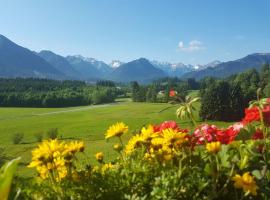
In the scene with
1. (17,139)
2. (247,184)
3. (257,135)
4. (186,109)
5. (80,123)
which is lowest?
(80,123)

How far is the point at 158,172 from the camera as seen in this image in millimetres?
3193

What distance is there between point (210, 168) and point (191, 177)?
5.8 inches

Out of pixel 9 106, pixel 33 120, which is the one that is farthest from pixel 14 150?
pixel 9 106

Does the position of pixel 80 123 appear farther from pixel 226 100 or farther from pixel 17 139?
pixel 226 100

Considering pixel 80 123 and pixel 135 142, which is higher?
pixel 135 142

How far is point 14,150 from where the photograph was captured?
70.4 metres

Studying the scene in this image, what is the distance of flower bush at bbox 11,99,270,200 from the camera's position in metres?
2.91

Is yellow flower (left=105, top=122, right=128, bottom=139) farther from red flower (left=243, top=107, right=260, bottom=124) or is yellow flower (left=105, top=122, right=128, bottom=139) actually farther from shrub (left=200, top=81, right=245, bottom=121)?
shrub (left=200, top=81, right=245, bottom=121)

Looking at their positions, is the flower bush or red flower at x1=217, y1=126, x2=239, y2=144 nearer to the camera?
the flower bush

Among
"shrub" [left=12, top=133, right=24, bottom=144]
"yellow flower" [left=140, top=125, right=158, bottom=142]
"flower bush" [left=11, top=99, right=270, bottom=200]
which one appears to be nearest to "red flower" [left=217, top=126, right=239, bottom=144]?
"flower bush" [left=11, top=99, right=270, bottom=200]

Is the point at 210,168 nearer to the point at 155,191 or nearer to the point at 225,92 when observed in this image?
the point at 155,191

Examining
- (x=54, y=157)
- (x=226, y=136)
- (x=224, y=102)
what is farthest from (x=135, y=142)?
(x=224, y=102)

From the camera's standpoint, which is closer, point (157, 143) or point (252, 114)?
point (157, 143)

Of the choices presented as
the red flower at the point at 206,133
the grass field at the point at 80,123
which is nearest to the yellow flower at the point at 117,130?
the red flower at the point at 206,133
